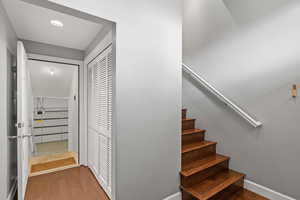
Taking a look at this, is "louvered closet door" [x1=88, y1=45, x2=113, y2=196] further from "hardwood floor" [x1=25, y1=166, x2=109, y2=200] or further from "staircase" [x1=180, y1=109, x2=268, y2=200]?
"staircase" [x1=180, y1=109, x2=268, y2=200]

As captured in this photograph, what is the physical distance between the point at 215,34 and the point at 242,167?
2174 mm

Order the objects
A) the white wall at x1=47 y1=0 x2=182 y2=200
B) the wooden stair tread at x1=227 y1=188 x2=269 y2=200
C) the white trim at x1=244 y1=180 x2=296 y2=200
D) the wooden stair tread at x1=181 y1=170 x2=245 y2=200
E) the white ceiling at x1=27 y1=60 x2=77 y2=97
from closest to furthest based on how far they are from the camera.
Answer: the white wall at x1=47 y1=0 x2=182 y2=200, the wooden stair tread at x1=181 y1=170 x2=245 y2=200, the white trim at x1=244 y1=180 x2=296 y2=200, the wooden stair tread at x1=227 y1=188 x2=269 y2=200, the white ceiling at x1=27 y1=60 x2=77 y2=97

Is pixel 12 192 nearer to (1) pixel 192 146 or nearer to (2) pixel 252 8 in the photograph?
(1) pixel 192 146

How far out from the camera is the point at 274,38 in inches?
68.8

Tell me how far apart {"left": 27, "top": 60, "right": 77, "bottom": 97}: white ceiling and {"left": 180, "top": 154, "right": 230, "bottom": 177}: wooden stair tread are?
3.57 m

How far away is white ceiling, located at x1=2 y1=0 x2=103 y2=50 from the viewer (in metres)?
1.61

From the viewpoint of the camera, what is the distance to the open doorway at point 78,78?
1.60 m

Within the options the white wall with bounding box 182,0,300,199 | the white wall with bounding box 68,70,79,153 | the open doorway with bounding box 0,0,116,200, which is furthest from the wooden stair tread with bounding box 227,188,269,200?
the white wall with bounding box 68,70,79,153

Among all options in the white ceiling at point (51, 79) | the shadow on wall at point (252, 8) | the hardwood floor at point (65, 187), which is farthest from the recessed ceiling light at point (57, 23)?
the shadow on wall at point (252, 8)

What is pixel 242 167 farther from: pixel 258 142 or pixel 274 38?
pixel 274 38

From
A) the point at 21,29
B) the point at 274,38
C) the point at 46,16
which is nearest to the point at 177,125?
the point at 274,38

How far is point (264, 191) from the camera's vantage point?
1812mm

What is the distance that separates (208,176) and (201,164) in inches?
7.6

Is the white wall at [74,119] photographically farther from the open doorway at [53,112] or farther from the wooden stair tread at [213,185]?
the wooden stair tread at [213,185]
